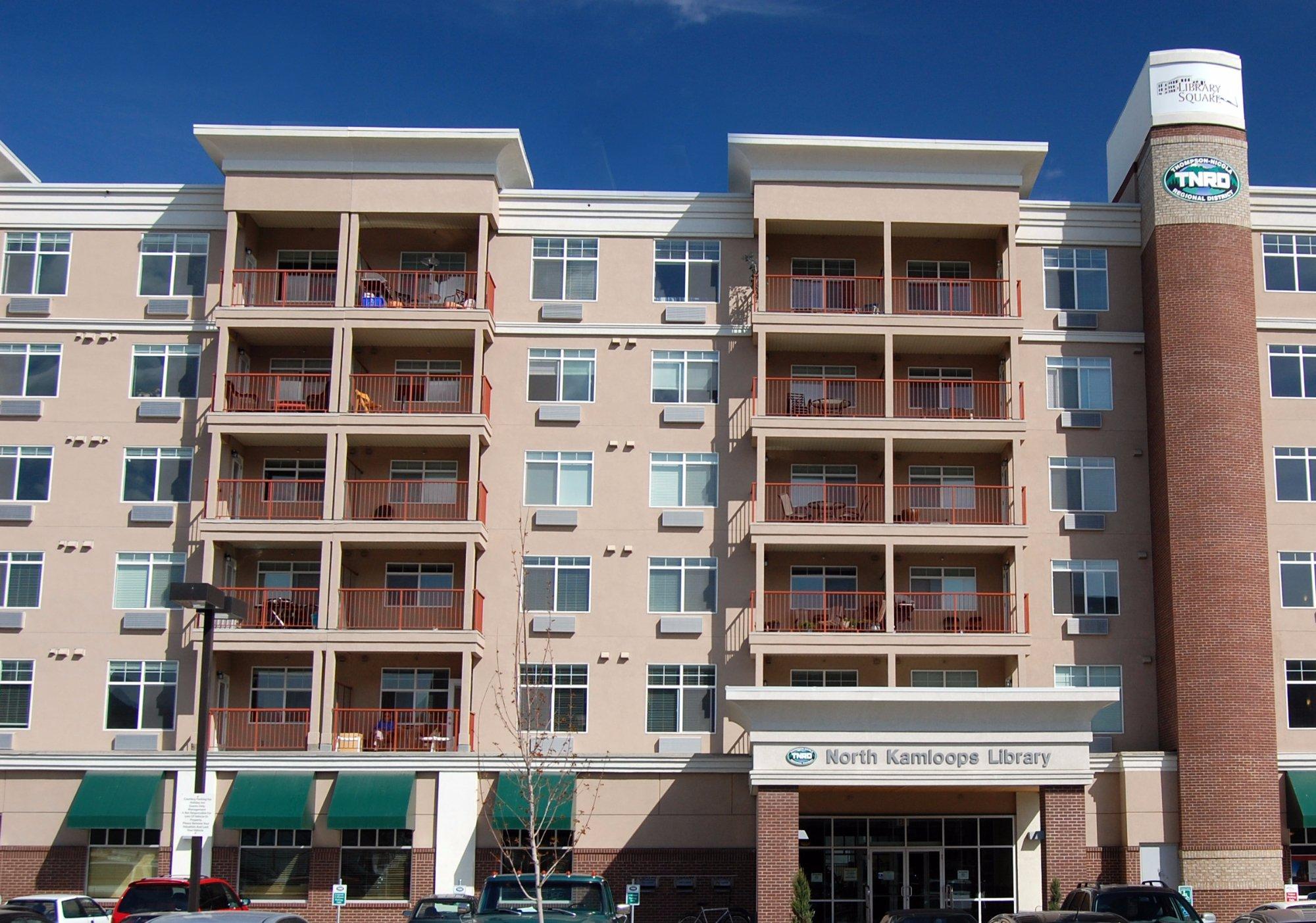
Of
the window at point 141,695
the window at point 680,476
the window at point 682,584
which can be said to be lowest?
the window at point 141,695

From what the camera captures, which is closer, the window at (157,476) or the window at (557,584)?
the window at (557,584)

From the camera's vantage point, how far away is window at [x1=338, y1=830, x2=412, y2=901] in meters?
35.8

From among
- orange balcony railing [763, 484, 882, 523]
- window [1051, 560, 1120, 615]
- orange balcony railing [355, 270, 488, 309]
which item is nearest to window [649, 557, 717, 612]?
orange balcony railing [763, 484, 882, 523]

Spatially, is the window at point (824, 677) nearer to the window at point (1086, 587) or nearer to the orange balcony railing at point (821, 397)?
the window at point (1086, 587)

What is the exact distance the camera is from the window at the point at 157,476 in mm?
38750

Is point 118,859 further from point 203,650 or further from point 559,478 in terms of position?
point 203,650

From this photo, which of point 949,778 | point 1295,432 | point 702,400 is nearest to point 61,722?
point 702,400

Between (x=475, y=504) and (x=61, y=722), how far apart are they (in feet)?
36.9

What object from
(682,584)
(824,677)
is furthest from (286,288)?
(824,677)

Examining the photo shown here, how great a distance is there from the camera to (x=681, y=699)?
37.6 meters

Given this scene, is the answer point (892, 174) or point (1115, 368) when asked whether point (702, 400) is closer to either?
point (892, 174)

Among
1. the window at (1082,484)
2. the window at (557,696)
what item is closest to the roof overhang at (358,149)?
the window at (557,696)

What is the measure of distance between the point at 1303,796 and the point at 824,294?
653 inches

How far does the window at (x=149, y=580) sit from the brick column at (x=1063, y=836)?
21.3 m
